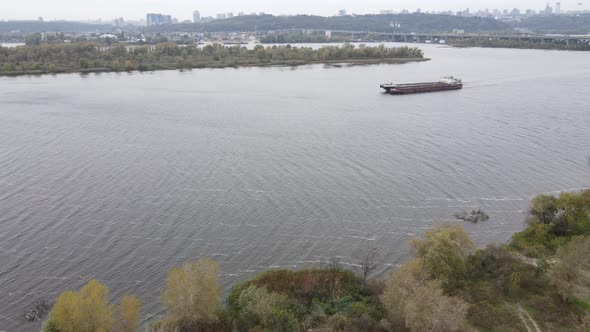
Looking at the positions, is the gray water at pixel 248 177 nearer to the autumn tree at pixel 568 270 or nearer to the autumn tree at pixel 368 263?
the autumn tree at pixel 368 263

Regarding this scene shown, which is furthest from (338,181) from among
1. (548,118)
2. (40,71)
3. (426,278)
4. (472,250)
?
(40,71)

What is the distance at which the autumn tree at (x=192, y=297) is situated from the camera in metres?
16.5

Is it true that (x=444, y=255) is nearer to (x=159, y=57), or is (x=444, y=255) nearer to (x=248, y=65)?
(x=248, y=65)

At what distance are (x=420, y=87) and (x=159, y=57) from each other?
65.8 metres

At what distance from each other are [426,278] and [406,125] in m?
33.7

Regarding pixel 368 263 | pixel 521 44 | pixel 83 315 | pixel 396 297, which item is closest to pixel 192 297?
pixel 83 315

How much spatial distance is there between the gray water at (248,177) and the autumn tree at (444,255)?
2.81 m

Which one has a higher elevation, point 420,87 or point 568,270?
point 420,87

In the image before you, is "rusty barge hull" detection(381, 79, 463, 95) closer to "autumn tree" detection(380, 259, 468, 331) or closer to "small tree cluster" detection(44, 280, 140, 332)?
"autumn tree" detection(380, 259, 468, 331)

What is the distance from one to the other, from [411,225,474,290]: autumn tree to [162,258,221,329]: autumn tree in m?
9.12

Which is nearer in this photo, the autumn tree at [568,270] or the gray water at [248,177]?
the autumn tree at [568,270]

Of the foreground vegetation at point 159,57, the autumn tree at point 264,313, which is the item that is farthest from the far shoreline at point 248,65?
the autumn tree at point 264,313

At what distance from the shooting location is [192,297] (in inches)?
646

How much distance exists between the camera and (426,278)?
19047mm
